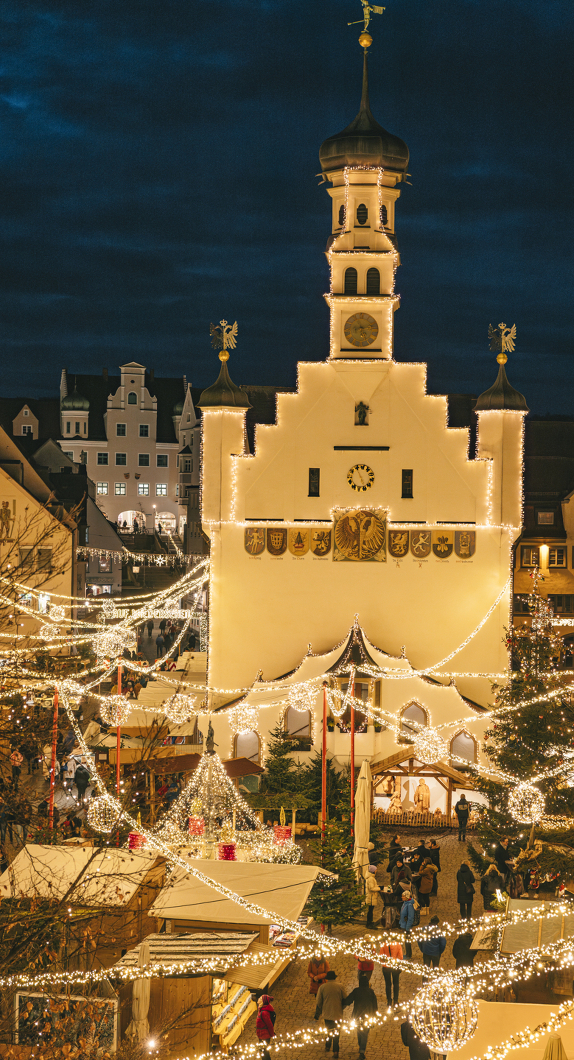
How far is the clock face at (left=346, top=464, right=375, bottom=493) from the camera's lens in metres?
35.5

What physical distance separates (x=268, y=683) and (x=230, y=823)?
32.6ft

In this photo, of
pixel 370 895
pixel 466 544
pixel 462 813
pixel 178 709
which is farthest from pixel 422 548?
pixel 370 895

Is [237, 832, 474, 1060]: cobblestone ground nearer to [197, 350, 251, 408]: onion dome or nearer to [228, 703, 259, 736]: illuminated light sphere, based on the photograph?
[228, 703, 259, 736]: illuminated light sphere

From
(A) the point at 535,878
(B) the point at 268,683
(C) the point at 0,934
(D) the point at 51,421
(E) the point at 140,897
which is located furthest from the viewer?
(D) the point at 51,421

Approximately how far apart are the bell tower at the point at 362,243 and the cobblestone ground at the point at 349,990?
17.9 metres

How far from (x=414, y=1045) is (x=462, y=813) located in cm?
1300

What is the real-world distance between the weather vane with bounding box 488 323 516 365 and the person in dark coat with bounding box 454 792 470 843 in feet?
46.9

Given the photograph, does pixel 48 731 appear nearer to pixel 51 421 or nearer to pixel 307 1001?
pixel 307 1001

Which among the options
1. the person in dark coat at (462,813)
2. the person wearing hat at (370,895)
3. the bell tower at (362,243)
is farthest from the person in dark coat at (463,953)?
the bell tower at (362,243)

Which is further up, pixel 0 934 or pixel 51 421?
pixel 51 421

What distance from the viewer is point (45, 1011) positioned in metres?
12.4

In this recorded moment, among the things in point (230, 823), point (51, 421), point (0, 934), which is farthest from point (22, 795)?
point (51, 421)

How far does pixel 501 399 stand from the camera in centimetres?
3503

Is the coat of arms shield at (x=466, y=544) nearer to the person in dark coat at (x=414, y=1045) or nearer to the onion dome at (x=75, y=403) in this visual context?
the person in dark coat at (x=414, y=1045)
